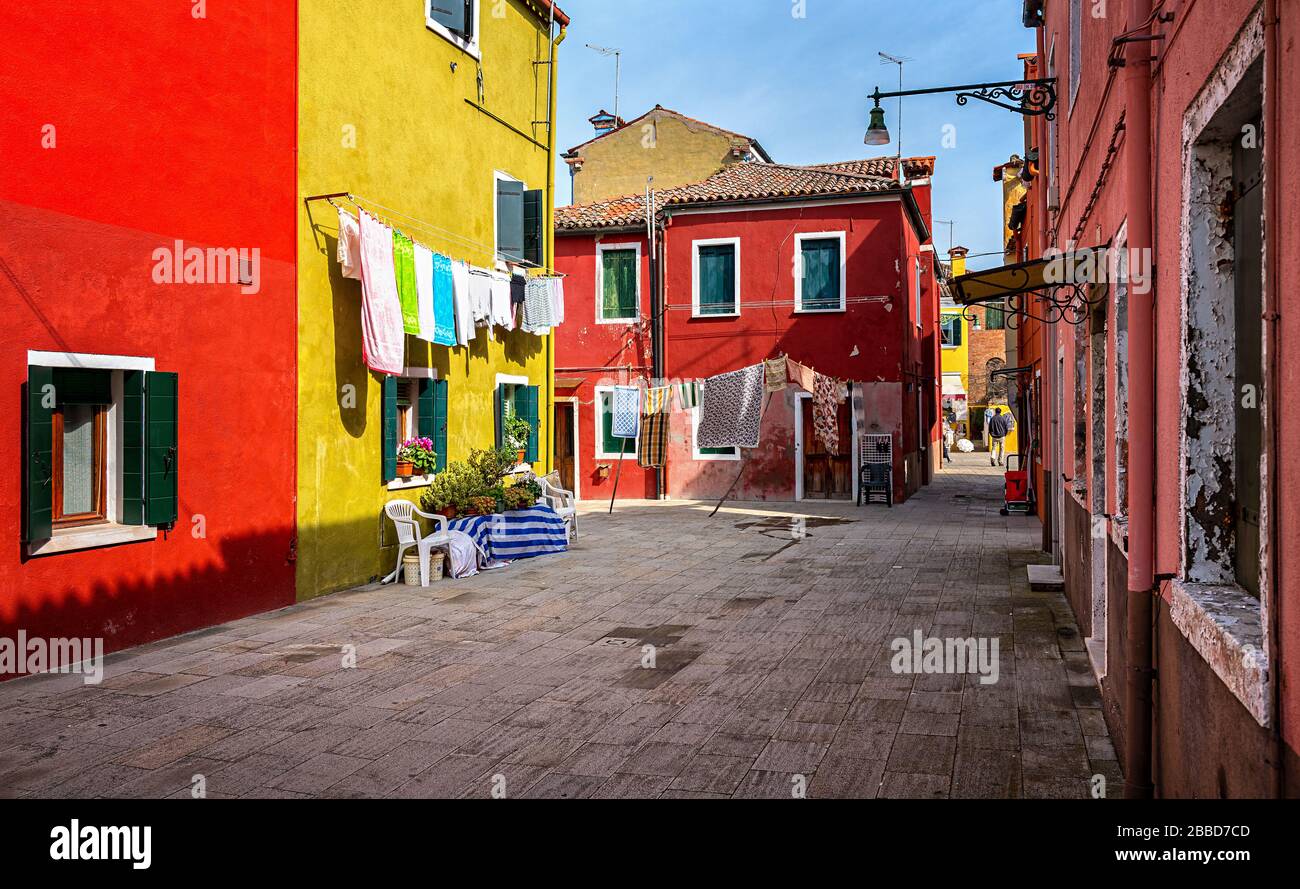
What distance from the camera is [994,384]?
4234 cm

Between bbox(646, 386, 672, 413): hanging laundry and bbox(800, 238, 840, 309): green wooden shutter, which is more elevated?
bbox(800, 238, 840, 309): green wooden shutter

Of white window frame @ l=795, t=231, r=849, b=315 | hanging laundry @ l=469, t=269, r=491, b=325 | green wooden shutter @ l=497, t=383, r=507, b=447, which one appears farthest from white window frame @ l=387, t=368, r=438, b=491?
white window frame @ l=795, t=231, r=849, b=315

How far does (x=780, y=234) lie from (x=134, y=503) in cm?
1548

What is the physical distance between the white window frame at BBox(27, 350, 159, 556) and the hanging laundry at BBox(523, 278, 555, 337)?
6952 millimetres

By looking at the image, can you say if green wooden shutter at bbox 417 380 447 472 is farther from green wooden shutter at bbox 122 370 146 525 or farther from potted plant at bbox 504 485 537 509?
green wooden shutter at bbox 122 370 146 525

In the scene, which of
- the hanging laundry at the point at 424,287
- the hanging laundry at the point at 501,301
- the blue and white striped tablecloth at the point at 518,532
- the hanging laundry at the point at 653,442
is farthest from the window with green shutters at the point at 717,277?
the hanging laundry at the point at 424,287

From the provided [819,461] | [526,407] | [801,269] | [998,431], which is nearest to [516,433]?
[526,407]

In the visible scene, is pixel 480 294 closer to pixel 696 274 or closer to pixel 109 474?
pixel 109 474

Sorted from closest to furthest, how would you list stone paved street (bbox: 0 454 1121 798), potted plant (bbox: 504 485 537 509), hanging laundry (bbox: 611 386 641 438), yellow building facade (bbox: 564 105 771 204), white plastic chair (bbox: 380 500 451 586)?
stone paved street (bbox: 0 454 1121 798) → white plastic chair (bbox: 380 500 451 586) → potted plant (bbox: 504 485 537 509) → hanging laundry (bbox: 611 386 641 438) → yellow building facade (bbox: 564 105 771 204)

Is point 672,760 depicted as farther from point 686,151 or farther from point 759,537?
point 686,151

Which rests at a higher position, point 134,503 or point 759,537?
point 134,503

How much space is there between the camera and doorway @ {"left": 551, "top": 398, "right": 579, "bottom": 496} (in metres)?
21.5

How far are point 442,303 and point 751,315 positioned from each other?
10506 mm
